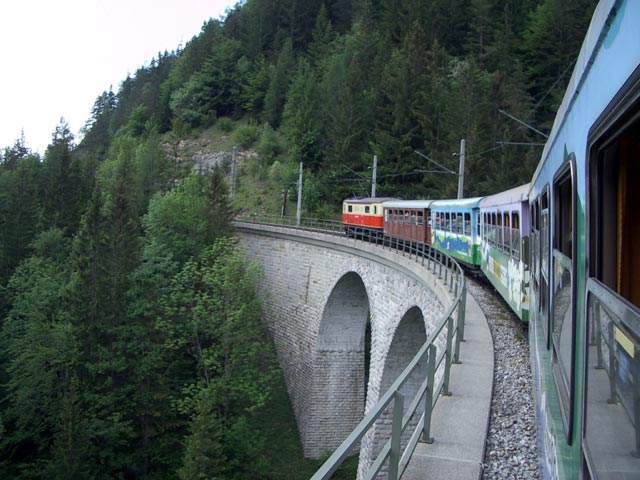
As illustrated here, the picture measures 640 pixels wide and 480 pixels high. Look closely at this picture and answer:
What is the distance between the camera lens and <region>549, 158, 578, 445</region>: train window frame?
7.91 ft

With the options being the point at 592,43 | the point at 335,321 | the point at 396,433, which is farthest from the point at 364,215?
the point at 592,43

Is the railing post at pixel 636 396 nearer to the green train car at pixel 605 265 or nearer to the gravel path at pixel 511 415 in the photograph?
the green train car at pixel 605 265

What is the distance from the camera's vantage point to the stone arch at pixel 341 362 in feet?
92.2

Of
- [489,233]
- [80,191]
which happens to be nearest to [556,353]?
[489,233]

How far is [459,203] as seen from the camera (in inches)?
758

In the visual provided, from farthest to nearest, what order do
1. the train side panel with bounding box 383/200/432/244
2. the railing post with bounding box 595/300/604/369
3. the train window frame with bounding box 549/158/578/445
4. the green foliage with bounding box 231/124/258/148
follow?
1. the green foliage with bounding box 231/124/258/148
2. the train side panel with bounding box 383/200/432/244
3. the train window frame with bounding box 549/158/578/445
4. the railing post with bounding box 595/300/604/369

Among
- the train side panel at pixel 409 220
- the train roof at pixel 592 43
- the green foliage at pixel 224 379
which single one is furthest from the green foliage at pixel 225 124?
the train roof at pixel 592 43

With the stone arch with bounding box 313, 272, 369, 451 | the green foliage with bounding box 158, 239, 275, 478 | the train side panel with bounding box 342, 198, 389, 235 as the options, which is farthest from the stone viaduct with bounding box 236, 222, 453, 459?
the green foliage with bounding box 158, 239, 275, 478

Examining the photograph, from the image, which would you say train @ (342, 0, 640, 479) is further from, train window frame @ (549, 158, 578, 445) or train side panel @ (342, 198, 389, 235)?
train side panel @ (342, 198, 389, 235)

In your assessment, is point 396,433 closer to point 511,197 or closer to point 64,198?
point 511,197

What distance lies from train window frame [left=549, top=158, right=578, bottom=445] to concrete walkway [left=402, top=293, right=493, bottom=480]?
1.52 metres

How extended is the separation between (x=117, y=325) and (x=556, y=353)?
26816 millimetres

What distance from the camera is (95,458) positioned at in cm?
2317

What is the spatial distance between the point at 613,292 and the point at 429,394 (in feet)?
11.4
